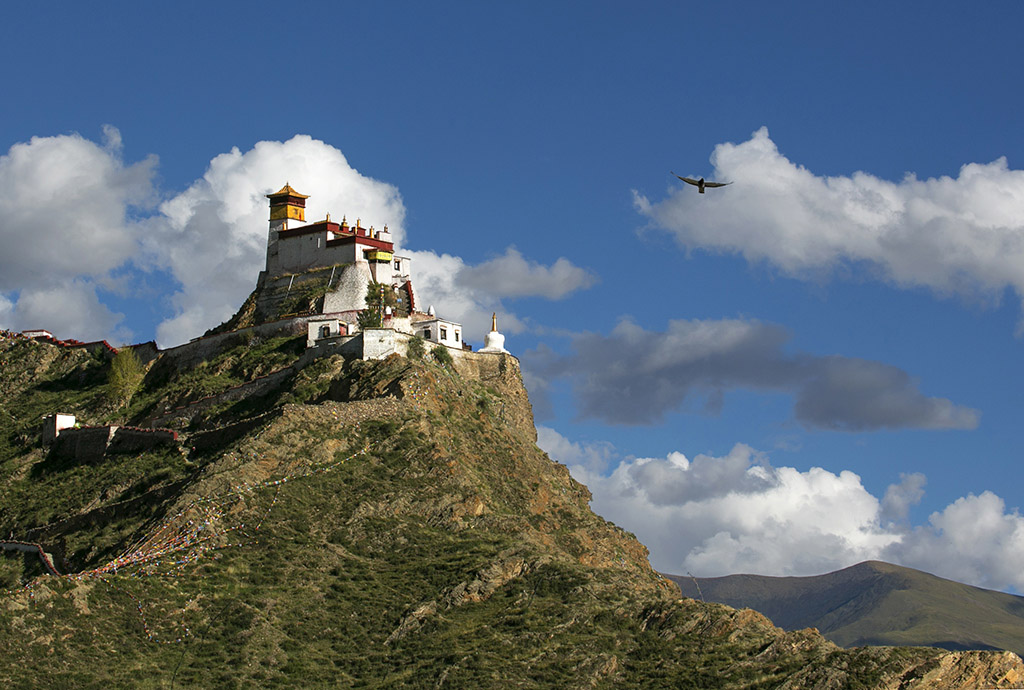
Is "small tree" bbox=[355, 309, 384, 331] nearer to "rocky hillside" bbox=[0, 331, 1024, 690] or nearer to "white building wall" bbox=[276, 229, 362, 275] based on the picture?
"rocky hillside" bbox=[0, 331, 1024, 690]

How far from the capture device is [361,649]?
62844mm

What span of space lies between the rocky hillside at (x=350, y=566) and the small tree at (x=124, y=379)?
217 cm

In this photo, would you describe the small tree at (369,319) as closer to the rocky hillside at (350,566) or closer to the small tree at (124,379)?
the rocky hillside at (350,566)

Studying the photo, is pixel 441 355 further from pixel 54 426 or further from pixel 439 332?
pixel 54 426

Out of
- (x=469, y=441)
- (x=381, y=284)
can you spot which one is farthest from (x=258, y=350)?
(x=469, y=441)

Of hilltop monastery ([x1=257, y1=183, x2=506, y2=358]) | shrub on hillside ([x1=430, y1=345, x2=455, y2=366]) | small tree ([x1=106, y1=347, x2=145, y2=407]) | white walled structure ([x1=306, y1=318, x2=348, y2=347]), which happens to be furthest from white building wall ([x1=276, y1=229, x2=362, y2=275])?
small tree ([x1=106, y1=347, x2=145, y2=407])

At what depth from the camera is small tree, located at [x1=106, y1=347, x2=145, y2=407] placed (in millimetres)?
95925

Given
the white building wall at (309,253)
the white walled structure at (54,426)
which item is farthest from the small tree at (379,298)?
the white walled structure at (54,426)

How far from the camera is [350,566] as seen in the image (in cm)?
6900

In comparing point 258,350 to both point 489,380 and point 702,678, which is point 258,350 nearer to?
point 489,380

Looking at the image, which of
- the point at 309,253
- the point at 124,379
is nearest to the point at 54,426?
the point at 124,379

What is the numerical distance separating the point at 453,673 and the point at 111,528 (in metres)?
22.8

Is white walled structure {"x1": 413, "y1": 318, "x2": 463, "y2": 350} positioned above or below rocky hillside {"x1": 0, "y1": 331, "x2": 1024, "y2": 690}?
above

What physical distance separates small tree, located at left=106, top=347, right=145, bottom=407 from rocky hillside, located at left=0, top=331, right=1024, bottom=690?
2166mm
